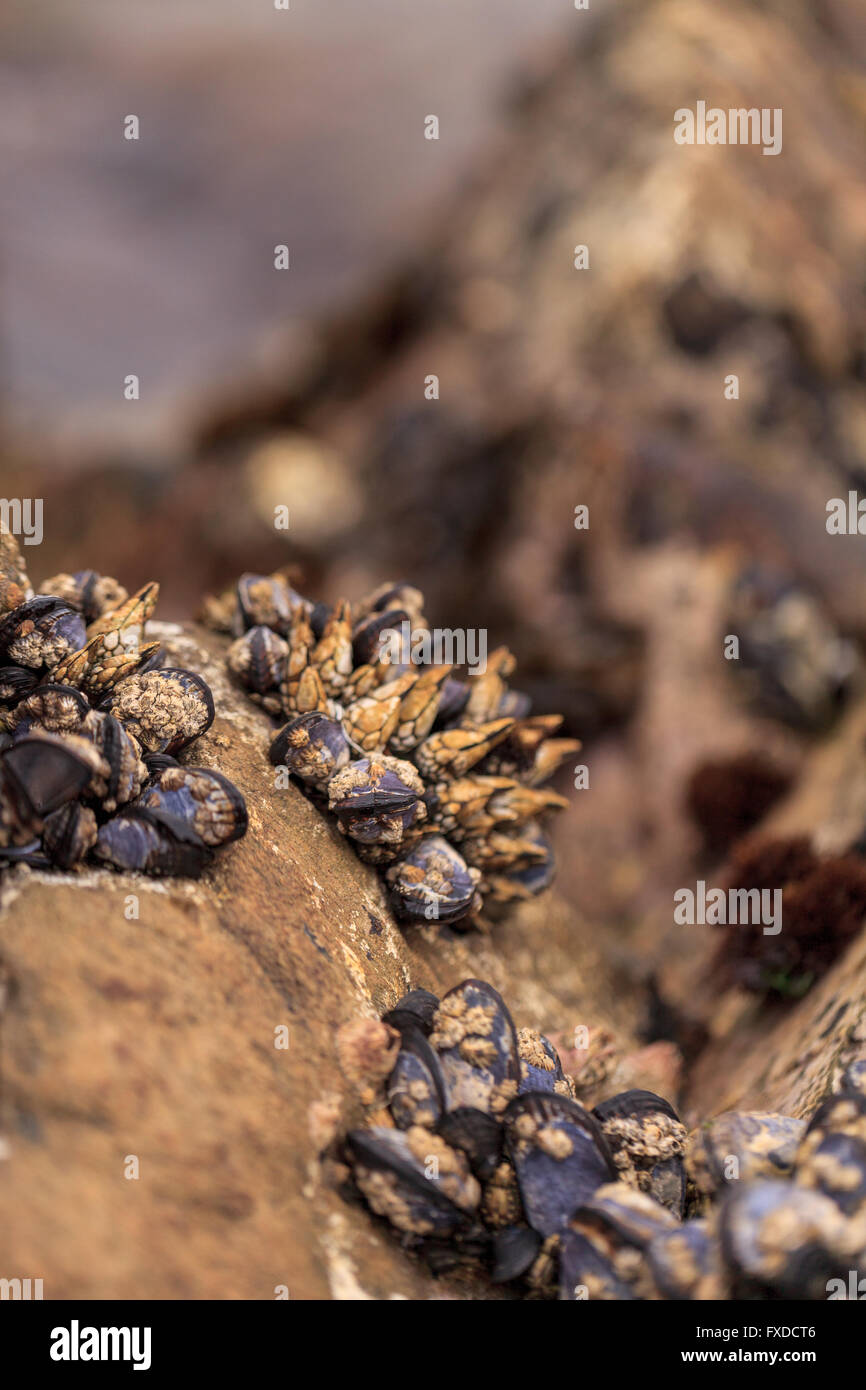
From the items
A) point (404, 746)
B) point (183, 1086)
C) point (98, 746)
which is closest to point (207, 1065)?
point (183, 1086)

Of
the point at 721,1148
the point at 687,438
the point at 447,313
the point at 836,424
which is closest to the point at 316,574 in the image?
the point at 687,438

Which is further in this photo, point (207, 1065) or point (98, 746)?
point (98, 746)

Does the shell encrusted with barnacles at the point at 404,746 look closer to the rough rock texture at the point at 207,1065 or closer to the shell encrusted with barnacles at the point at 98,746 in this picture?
the rough rock texture at the point at 207,1065

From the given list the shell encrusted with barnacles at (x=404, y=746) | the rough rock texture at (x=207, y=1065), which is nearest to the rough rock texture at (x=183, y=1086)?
the rough rock texture at (x=207, y=1065)

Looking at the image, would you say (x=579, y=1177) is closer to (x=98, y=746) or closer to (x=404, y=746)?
(x=404, y=746)

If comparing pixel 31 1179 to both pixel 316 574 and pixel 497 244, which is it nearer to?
pixel 316 574

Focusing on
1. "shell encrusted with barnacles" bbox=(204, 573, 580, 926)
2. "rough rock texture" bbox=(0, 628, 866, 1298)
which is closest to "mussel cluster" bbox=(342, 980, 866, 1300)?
"rough rock texture" bbox=(0, 628, 866, 1298)

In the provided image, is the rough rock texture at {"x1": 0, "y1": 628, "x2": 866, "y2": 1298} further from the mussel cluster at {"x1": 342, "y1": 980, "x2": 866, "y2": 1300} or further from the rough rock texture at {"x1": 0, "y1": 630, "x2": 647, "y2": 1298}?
the mussel cluster at {"x1": 342, "y1": 980, "x2": 866, "y2": 1300}
